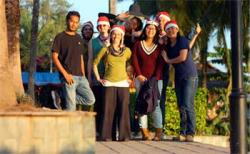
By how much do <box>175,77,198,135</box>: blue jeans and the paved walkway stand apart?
0.46 metres

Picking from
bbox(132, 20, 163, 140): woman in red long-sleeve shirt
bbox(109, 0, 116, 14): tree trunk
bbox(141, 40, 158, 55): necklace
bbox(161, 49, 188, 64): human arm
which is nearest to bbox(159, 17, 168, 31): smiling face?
bbox(132, 20, 163, 140): woman in red long-sleeve shirt

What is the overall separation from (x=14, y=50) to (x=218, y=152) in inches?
308

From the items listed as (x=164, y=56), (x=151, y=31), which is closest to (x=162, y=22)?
(x=151, y=31)

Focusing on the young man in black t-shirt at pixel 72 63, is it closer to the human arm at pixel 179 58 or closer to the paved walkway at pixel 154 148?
the paved walkway at pixel 154 148

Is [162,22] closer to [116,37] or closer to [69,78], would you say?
[116,37]

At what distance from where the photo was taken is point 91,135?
6.73 meters

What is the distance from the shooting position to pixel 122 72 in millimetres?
9930

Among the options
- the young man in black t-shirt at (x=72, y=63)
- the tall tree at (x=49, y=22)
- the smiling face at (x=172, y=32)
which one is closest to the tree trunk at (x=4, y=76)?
the young man in black t-shirt at (x=72, y=63)

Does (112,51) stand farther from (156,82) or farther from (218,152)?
(218,152)

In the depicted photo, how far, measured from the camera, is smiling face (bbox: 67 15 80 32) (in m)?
9.65

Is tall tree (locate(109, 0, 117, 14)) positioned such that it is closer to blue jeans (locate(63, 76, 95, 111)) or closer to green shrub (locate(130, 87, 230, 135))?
green shrub (locate(130, 87, 230, 135))

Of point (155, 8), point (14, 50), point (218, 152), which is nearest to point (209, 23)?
point (155, 8)

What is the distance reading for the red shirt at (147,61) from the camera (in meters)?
9.99

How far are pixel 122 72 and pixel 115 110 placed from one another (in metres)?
0.61
